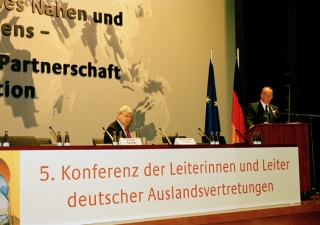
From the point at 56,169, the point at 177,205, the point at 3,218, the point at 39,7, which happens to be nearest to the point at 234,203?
the point at 177,205

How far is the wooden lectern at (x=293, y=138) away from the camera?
18.3 feet

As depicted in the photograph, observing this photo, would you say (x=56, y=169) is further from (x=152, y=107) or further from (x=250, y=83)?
(x=250, y=83)

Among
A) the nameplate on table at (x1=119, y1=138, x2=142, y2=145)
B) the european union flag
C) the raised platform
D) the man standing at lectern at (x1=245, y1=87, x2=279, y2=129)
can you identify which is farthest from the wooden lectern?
the european union flag

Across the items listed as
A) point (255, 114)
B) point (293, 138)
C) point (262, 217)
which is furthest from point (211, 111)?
point (262, 217)

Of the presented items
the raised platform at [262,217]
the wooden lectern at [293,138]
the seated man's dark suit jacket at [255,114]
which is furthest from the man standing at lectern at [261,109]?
the raised platform at [262,217]

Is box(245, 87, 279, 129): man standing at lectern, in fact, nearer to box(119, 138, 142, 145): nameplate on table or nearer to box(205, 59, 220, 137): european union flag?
box(205, 59, 220, 137): european union flag

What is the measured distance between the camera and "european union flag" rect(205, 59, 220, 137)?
7930 millimetres

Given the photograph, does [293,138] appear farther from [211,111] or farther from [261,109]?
[211,111]

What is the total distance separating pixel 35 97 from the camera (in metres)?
7.17

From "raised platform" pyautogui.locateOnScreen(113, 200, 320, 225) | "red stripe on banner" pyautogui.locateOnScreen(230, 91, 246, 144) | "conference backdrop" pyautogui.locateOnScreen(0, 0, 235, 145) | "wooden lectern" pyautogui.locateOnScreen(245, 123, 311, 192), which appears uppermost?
"conference backdrop" pyautogui.locateOnScreen(0, 0, 235, 145)

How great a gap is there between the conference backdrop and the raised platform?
11.6ft

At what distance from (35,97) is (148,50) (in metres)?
2.10

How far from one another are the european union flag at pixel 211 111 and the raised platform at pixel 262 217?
287 cm

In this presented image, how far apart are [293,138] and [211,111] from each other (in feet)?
7.85
